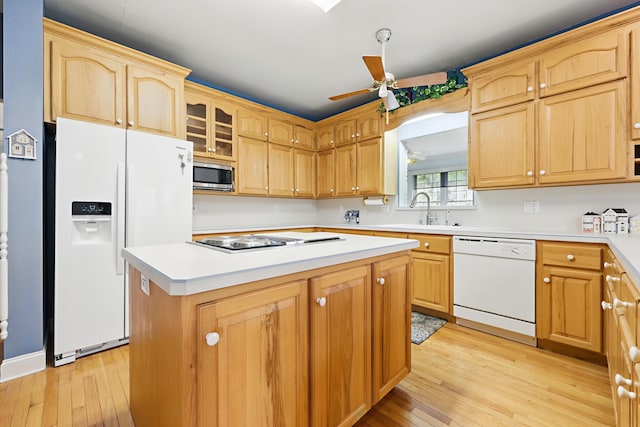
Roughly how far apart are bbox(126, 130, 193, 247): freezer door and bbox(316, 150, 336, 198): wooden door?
2195 millimetres

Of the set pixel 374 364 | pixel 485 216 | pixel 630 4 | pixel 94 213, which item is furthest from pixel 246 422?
pixel 630 4

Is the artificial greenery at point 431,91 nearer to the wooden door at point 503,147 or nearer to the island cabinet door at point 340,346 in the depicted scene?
the wooden door at point 503,147

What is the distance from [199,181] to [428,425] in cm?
297

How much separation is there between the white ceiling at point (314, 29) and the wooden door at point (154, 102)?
37 cm

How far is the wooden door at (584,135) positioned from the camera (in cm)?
204

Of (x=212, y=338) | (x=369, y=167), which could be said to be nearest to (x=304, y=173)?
(x=369, y=167)

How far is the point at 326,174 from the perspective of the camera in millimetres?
4398

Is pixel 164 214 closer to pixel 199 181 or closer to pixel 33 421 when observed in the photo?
pixel 199 181

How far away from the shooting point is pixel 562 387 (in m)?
1.71

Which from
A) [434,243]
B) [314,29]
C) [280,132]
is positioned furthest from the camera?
[280,132]

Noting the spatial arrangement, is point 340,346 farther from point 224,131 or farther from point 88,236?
point 224,131

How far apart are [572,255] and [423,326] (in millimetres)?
1277

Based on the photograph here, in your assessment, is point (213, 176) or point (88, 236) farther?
point (213, 176)

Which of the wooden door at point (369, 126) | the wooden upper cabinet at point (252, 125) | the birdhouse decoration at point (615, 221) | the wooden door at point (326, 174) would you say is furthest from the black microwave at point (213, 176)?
the birdhouse decoration at point (615, 221)
